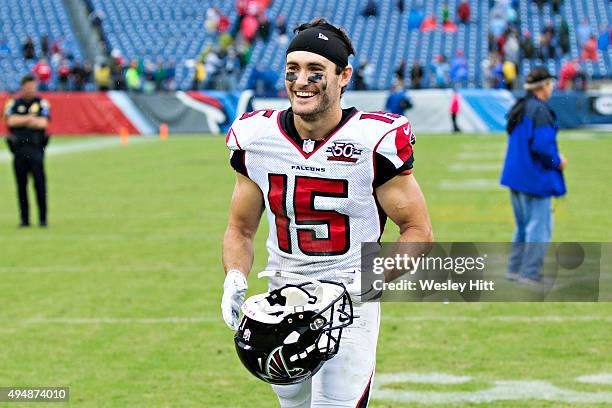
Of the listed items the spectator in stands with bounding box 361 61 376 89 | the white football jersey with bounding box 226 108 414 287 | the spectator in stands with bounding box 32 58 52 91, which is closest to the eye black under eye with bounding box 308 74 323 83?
the white football jersey with bounding box 226 108 414 287

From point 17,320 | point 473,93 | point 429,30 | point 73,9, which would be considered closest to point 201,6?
point 73,9

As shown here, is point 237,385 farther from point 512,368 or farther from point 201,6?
point 201,6

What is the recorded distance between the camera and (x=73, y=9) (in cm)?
4012

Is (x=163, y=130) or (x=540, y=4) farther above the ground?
(x=540, y=4)

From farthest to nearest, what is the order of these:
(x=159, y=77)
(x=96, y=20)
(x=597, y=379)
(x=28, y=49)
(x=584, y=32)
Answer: (x=96, y=20), (x=28, y=49), (x=584, y=32), (x=159, y=77), (x=597, y=379)

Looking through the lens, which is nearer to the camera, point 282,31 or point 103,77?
point 103,77

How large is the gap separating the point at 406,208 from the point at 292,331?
67 centimetres

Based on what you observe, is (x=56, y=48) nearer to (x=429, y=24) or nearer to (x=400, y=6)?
(x=400, y=6)

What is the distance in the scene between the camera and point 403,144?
3.97m

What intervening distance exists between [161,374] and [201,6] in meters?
34.7

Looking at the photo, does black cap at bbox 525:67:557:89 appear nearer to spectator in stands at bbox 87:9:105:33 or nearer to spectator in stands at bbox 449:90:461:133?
spectator in stands at bbox 449:90:461:133

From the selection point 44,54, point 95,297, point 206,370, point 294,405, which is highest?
point 294,405

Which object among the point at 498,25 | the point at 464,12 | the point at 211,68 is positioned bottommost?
the point at 211,68

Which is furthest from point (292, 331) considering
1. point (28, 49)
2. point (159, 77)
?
point (28, 49)
